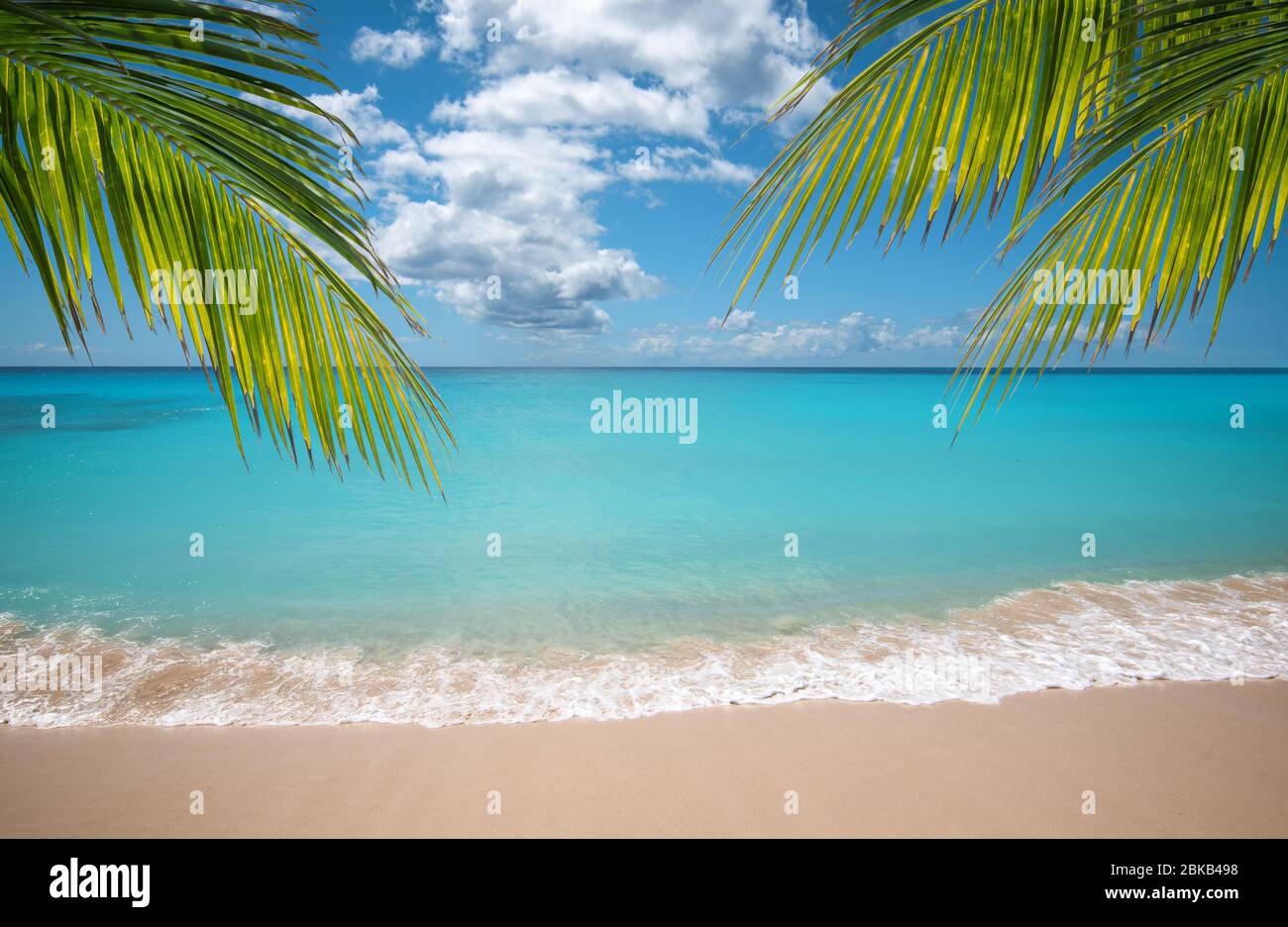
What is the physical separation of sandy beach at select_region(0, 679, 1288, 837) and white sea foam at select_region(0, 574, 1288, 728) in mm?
264

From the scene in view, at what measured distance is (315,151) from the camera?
53.2 inches

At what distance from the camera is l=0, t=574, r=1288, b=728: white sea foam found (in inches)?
198

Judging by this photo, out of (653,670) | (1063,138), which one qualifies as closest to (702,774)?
(653,670)

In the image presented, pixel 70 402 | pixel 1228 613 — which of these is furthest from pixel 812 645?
pixel 70 402

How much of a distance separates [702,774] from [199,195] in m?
4.11

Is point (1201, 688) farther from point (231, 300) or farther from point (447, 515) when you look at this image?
point (447, 515)

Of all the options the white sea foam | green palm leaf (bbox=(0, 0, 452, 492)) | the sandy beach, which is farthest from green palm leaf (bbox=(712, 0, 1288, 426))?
the white sea foam

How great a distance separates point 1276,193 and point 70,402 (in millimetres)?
59670

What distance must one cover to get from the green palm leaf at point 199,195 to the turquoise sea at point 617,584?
4250 millimetres

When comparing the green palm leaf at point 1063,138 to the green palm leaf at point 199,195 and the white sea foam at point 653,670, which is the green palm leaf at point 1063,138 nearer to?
the green palm leaf at point 199,195

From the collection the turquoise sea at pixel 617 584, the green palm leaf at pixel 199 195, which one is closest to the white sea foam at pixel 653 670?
the turquoise sea at pixel 617 584

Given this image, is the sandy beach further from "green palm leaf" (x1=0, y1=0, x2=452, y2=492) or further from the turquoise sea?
"green palm leaf" (x1=0, y1=0, x2=452, y2=492)

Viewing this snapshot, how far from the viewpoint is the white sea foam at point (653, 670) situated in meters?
5.03

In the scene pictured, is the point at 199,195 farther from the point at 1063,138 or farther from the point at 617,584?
the point at 617,584
